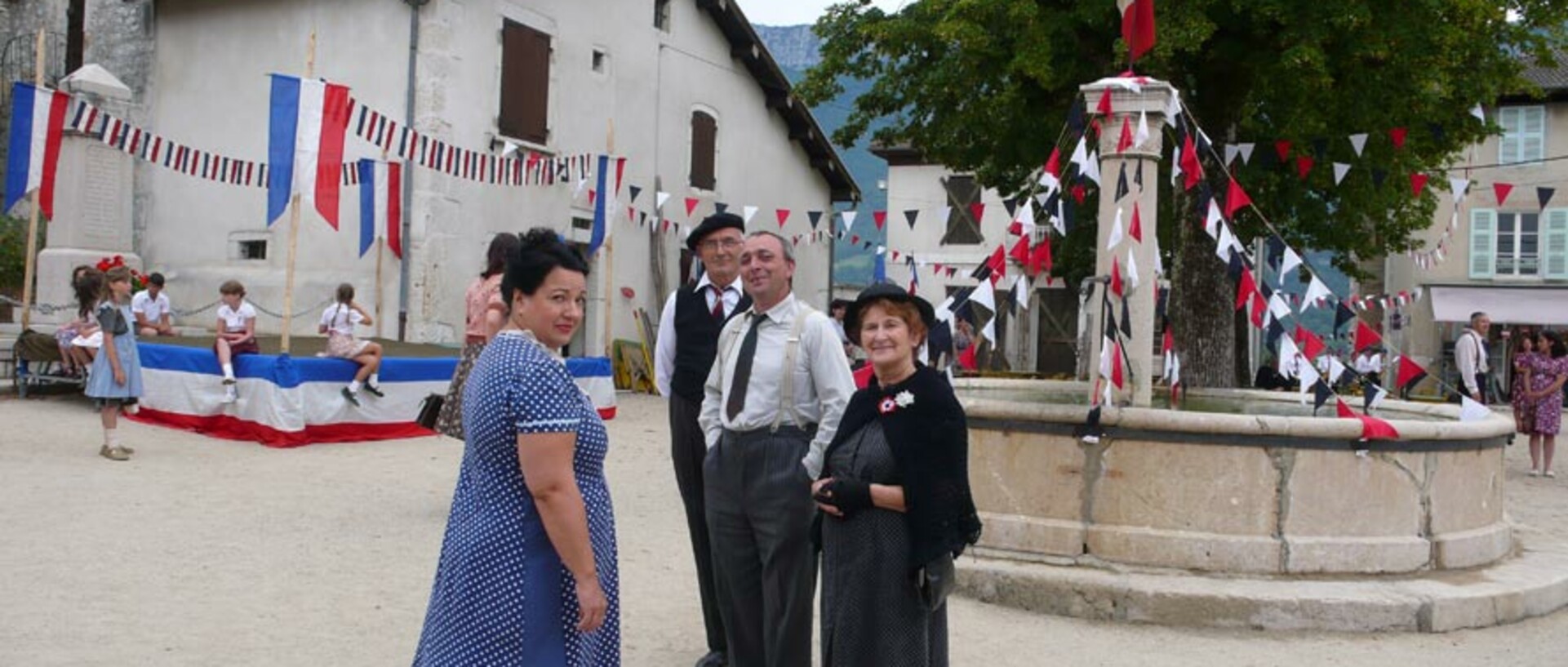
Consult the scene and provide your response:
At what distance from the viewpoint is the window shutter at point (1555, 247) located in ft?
97.1

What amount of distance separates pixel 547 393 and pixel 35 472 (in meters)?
7.83

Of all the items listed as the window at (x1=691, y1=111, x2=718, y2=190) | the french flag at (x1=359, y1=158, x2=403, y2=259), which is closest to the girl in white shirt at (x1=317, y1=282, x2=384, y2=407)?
the french flag at (x1=359, y1=158, x2=403, y2=259)

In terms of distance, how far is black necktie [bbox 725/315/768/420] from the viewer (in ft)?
13.6

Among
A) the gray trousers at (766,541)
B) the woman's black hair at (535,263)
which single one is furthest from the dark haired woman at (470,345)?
the woman's black hair at (535,263)

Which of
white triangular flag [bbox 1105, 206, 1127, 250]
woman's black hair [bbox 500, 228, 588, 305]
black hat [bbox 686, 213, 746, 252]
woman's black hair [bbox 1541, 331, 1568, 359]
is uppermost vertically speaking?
white triangular flag [bbox 1105, 206, 1127, 250]

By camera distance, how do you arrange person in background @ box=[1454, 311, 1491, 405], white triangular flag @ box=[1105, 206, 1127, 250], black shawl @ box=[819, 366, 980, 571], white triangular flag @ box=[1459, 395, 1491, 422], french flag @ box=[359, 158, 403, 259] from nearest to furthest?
black shawl @ box=[819, 366, 980, 571]
white triangular flag @ box=[1459, 395, 1491, 422]
white triangular flag @ box=[1105, 206, 1127, 250]
person in background @ box=[1454, 311, 1491, 405]
french flag @ box=[359, 158, 403, 259]

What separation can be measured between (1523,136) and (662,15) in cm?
2175

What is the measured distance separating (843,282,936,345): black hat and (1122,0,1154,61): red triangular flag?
4357 mm

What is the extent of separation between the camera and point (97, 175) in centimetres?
1520

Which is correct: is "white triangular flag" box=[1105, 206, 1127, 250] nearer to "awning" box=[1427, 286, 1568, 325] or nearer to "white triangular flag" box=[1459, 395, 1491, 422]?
"white triangular flag" box=[1459, 395, 1491, 422]

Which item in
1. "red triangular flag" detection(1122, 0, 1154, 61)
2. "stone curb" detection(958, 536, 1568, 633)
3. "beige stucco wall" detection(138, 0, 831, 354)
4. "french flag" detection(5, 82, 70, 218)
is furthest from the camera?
"beige stucco wall" detection(138, 0, 831, 354)

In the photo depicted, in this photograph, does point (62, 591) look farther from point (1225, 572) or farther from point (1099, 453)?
point (1225, 572)

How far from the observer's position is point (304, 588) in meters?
5.80

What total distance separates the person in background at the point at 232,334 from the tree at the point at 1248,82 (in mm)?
7992
